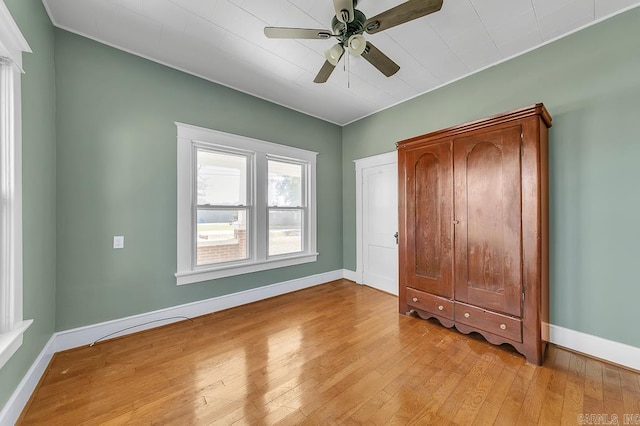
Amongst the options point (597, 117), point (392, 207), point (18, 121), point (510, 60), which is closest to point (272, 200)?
point (392, 207)

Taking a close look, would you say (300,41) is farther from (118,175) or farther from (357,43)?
(118,175)

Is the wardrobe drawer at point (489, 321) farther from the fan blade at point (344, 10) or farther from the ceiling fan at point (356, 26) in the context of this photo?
the fan blade at point (344, 10)

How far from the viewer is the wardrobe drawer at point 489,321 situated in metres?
2.02

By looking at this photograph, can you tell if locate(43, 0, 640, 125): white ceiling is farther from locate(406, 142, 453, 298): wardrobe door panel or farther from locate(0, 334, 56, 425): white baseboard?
locate(0, 334, 56, 425): white baseboard

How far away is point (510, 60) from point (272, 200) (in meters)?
3.25

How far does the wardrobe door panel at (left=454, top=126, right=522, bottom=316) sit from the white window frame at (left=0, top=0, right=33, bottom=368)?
3.25 metres

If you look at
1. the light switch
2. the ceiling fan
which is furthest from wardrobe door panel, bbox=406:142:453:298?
the light switch

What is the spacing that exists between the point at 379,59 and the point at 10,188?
259cm

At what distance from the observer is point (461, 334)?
2.39 m

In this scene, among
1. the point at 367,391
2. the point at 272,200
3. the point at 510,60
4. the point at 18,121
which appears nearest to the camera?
the point at 18,121

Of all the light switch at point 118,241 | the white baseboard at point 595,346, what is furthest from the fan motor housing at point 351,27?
the white baseboard at point 595,346

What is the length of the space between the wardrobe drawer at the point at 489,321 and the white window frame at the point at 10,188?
127 inches

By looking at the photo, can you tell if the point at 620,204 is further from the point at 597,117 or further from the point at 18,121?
the point at 18,121

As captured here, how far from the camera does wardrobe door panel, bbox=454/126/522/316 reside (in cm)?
204
